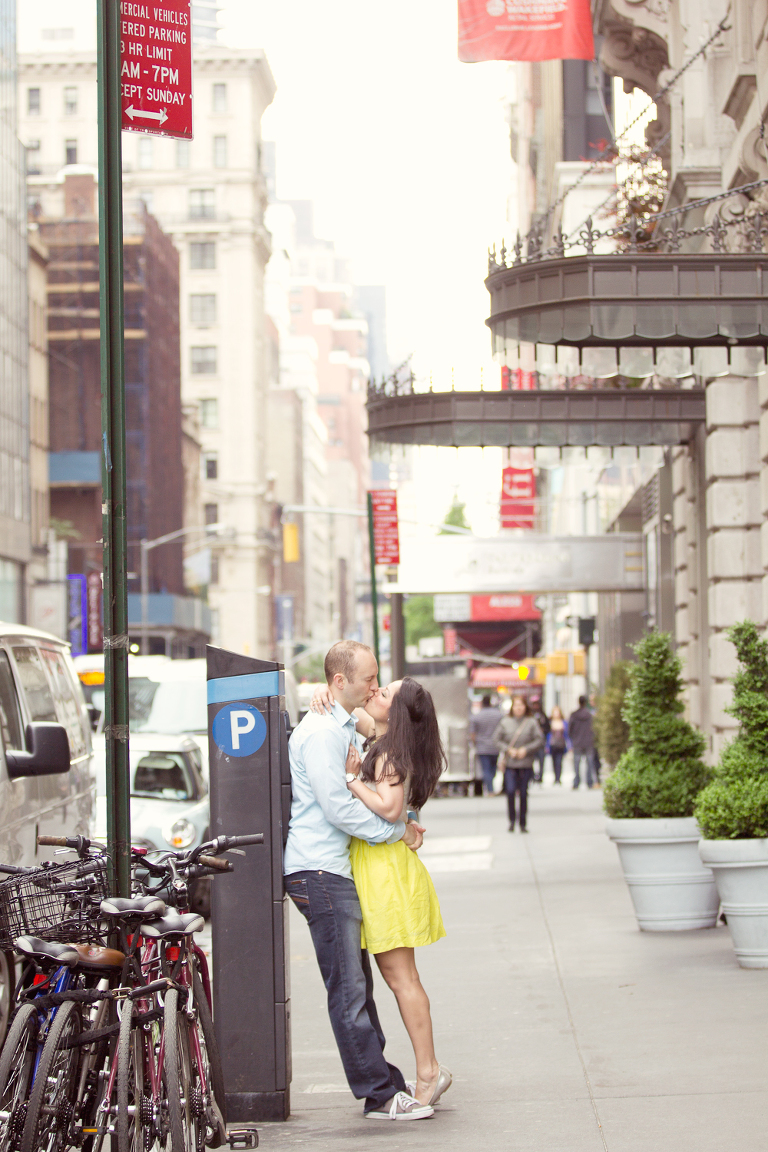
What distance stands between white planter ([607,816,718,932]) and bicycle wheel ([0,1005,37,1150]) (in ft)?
21.3

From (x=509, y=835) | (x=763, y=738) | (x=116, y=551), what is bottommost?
(x=509, y=835)

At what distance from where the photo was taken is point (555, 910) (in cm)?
1280

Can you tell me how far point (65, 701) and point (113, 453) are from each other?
17.1 feet

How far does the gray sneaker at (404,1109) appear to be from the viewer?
619 centimetres

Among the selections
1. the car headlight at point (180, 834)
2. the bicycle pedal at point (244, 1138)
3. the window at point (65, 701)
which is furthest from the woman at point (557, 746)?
the bicycle pedal at point (244, 1138)

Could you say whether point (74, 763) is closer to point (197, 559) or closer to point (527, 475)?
point (527, 475)

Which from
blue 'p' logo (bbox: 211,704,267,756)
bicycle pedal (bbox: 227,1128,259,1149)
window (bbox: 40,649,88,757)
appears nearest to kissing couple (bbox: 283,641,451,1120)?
blue 'p' logo (bbox: 211,704,267,756)

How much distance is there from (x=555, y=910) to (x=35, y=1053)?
8.54m

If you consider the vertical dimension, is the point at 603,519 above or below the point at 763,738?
above

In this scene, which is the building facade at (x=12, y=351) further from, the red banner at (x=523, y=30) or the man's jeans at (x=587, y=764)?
the red banner at (x=523, y=30)

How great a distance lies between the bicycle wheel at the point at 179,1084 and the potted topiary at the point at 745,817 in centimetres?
468

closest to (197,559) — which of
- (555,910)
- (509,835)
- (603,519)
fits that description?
(603,519)

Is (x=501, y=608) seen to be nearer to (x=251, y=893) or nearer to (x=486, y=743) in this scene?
(x=486, y=743)

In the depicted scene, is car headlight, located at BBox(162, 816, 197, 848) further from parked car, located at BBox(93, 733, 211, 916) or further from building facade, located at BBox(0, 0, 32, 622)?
building facade, located at BBox(0, 0, 32, 622)
